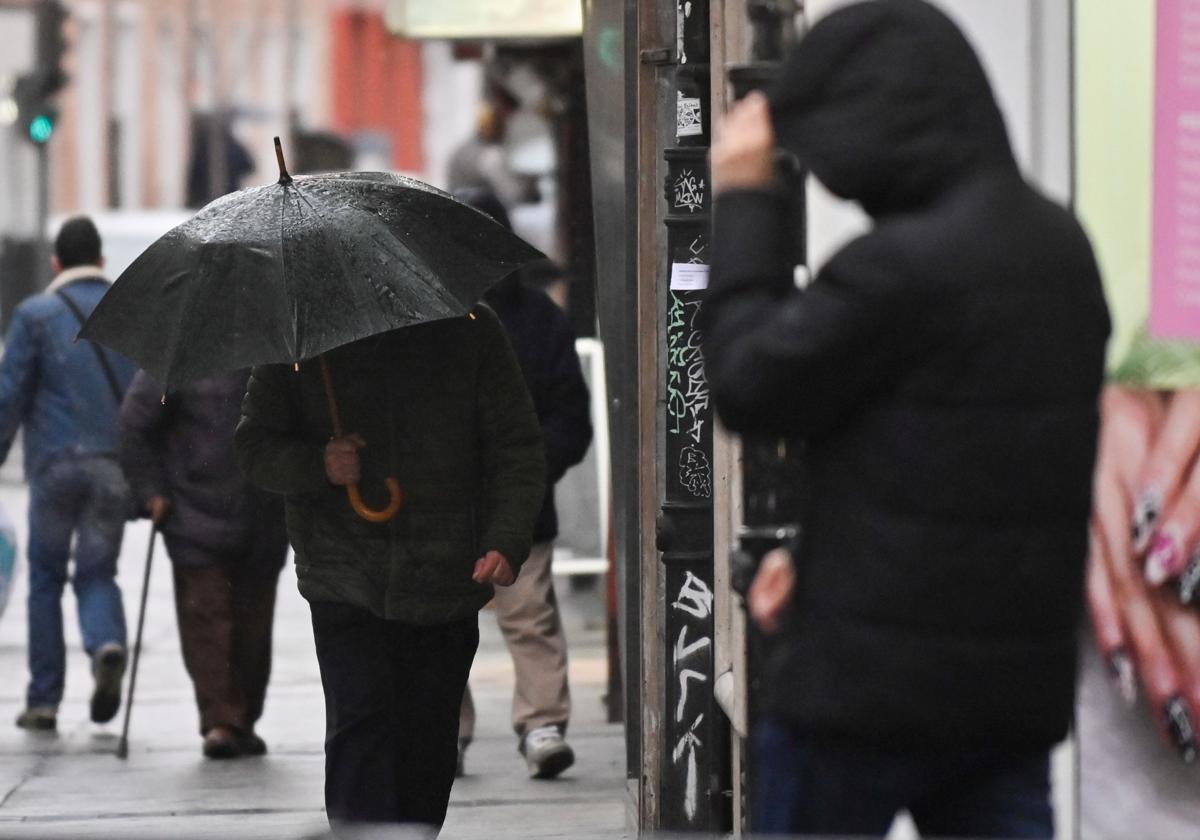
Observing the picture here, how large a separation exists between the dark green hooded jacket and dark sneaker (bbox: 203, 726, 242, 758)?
2.82m

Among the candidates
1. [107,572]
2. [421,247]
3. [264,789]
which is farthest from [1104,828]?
[107,572]

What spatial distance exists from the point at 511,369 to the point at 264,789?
259 centimetres

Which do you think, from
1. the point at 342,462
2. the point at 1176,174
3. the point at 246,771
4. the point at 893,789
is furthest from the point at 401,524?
the point at 246,771

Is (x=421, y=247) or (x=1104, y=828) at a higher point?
(x=421, y=247)

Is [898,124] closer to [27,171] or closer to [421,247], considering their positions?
[421,247]

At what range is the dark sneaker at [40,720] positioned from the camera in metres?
8.41

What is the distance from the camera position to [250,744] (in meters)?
7.96

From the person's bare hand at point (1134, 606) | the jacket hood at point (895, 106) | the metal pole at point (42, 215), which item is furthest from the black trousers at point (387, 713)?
the metal pole at point (42, 215)

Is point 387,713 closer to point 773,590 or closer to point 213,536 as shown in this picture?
point 773,590

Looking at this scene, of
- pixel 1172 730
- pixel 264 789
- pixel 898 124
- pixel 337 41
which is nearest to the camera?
pixel 898 124

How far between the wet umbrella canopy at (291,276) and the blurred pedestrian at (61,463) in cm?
324

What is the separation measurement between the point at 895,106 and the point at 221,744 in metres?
5.47

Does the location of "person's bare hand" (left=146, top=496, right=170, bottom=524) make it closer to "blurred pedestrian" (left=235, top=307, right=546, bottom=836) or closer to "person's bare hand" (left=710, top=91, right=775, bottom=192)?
"blurred pedestrian" (left=235, top=307, right=546, bottom=836)

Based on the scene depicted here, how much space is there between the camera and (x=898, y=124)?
289 centimetres
